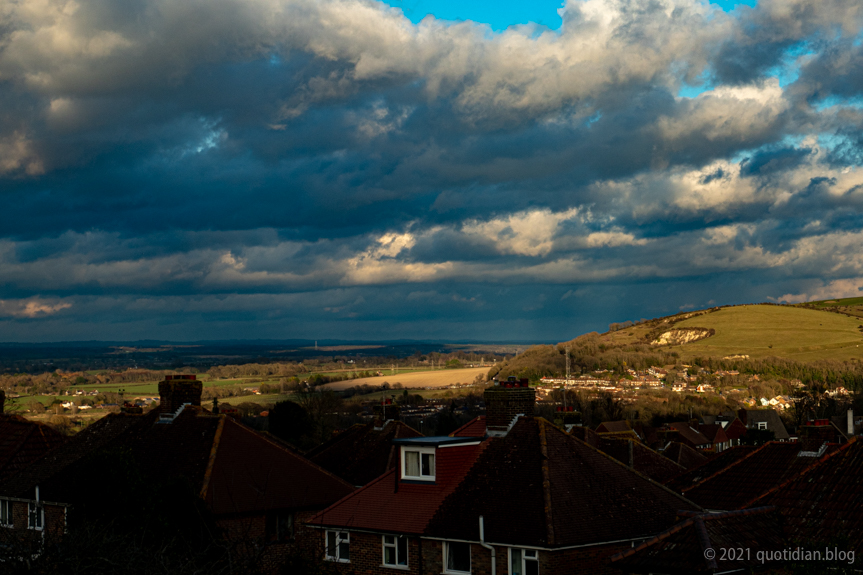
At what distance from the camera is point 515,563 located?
22.6 m

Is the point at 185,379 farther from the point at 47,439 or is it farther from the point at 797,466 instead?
the point at 797,466

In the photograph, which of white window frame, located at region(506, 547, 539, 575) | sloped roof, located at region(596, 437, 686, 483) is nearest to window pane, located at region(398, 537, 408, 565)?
white window frame, located at region(506, 547, 539, 575)

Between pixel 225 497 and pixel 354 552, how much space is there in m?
5.91

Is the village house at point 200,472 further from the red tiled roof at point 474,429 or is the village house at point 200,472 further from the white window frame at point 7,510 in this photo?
the red tiled roof at point 474,429

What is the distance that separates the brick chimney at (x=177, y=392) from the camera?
3472cm

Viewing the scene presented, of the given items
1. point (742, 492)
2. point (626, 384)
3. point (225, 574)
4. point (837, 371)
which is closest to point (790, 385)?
point (837, 371)

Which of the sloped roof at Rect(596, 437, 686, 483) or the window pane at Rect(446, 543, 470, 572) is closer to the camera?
the window pane at Rect(446, 543, 470, 572)

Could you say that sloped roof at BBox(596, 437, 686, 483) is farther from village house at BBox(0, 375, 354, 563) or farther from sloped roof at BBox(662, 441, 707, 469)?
sloped roof at BBox(662, 441, 707, 469)

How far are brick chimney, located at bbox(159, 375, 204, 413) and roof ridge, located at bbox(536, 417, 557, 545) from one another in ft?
51.6

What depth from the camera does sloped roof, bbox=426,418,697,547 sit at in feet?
75.0

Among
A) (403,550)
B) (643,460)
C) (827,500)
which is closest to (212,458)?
(403,550)

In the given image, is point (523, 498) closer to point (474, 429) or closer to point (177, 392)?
point (474, 429)

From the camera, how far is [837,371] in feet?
606

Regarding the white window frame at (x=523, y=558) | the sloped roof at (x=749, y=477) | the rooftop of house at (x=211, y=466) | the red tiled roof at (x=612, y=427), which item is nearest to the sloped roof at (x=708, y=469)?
the sloped roof at (x=749, y=477)
